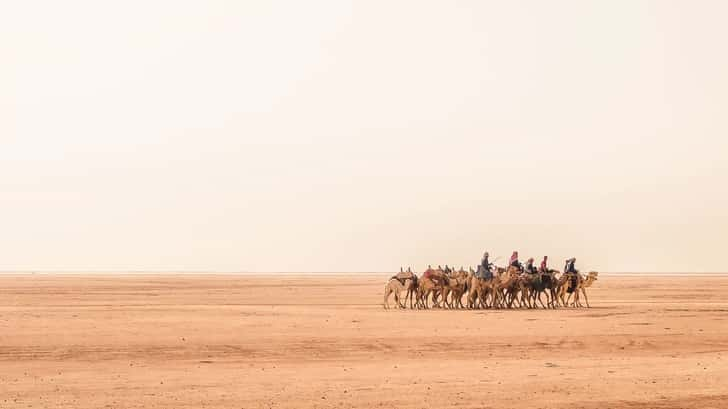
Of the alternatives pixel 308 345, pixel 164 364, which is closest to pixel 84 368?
pixel 164 364

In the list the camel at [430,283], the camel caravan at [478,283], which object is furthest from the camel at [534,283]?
the camel at [430,283]

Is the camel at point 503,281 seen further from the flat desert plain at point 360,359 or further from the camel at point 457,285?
the flat desert plain at point 360,359

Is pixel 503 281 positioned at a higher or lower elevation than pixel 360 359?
higher

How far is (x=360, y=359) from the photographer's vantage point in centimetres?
2427

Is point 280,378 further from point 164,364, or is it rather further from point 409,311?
point 409,311

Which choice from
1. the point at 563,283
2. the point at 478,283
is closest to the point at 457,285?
the point at 478,283

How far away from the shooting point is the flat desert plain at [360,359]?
18.6 m

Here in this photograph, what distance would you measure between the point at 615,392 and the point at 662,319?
615 inches

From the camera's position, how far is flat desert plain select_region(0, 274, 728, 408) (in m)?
18.6

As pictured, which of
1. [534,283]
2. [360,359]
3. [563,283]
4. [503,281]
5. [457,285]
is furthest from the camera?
[563,283]

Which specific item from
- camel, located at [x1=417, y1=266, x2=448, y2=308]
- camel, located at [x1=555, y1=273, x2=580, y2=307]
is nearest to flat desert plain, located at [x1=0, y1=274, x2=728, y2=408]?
camel, located at [x1=417, y1=266, x2=448, y2=308]

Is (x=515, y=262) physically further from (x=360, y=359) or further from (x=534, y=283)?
(x=360, y=359)

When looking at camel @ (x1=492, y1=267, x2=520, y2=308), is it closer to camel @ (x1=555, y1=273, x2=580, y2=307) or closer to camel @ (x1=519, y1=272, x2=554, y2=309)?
camel @ (x1=519, y1=272, x2=554, y2=309)

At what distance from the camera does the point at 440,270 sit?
4291 cm
